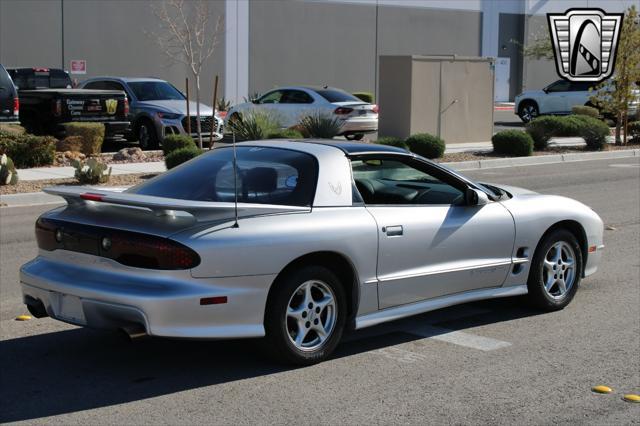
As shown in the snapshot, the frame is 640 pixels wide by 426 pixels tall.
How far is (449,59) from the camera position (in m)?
24.8

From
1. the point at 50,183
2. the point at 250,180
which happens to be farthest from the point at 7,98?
the point at 250,180

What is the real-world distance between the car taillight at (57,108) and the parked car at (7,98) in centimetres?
140

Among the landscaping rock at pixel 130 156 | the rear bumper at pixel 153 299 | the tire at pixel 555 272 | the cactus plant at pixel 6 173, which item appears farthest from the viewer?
the landscaping rock at pixel 130 156

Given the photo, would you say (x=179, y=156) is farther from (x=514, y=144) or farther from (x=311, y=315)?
(x=311, y=315)

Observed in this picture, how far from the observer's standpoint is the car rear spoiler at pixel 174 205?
584 centimetres

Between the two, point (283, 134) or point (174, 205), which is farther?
point (283, 134)

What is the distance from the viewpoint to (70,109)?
21828mm

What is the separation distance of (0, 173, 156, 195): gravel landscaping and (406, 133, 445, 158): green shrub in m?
6.29

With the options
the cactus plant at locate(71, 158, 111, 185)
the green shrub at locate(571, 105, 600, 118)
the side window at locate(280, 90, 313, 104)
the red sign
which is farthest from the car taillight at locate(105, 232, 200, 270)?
the red sign

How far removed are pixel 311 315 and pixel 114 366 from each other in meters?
1.35

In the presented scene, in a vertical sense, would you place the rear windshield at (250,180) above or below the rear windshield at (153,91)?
below

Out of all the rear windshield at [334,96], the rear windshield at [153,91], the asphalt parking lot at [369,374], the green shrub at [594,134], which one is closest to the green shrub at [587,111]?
the green shrub at [594,134]

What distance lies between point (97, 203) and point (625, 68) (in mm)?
22144

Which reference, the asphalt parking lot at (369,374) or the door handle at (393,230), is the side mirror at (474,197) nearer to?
the door handle at (393,230)
